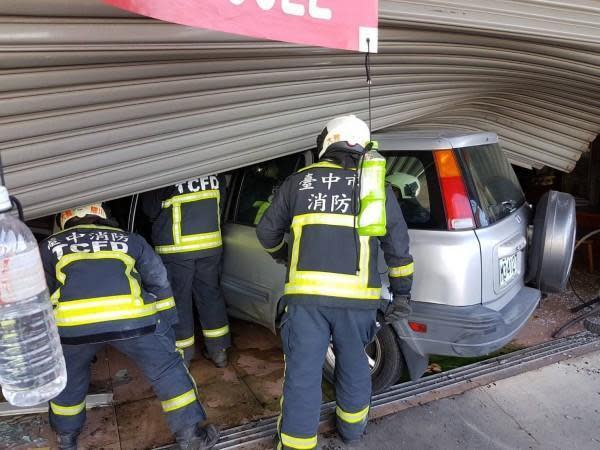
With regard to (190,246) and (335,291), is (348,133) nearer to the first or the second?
(335,291)

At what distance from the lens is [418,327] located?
9.91ft

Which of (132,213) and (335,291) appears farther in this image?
(132,213)

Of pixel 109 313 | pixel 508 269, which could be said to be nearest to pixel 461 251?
pixel 508 269

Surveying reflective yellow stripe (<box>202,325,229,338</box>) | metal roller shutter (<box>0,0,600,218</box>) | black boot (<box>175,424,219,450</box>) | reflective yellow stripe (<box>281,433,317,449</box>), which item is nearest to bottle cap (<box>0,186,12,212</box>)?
metal roller shutter (<box>0,0,600,218</box>)

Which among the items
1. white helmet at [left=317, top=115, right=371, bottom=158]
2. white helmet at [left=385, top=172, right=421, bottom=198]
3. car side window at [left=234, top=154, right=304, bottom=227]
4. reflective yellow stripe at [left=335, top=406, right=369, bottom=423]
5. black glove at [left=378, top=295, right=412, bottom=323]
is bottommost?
reflective yellow stripe at [left=335, top=406, right=369, bottom=423]

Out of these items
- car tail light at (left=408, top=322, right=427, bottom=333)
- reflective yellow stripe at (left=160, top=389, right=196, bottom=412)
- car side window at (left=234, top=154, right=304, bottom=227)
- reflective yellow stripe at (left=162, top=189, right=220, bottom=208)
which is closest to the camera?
reflective yellow stripe at (left=160, top=389, right=196, bottom=412)

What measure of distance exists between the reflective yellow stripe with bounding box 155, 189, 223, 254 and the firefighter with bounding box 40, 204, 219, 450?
0.67 meters

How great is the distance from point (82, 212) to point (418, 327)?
204 cm

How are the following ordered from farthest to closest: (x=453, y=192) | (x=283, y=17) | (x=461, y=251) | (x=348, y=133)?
1. (x=453, y=192)
2. (x=461, y=251)
3. (x=348, y=133)
4. (x=283, y=17)

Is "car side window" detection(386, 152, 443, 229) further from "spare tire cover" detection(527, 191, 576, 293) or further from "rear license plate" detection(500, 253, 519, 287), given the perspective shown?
"spare tire cover" detection(527, 191, 576, 293)

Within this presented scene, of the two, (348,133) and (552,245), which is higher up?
(348,133)

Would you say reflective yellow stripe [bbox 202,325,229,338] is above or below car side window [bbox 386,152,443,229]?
below

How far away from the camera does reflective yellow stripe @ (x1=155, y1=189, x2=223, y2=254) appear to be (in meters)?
3.45

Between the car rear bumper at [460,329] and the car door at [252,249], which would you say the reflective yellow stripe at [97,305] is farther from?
the car rear bumper at [460,329]
